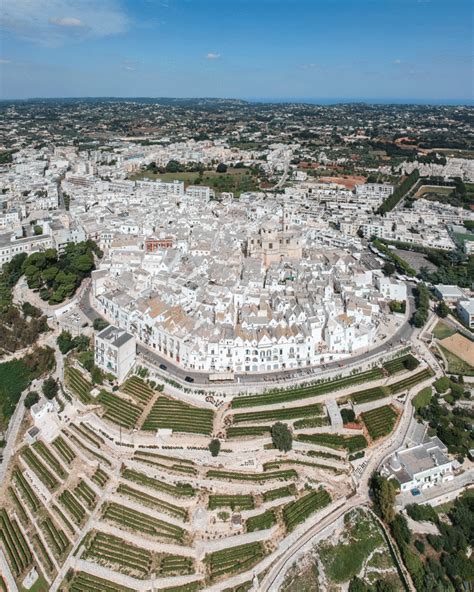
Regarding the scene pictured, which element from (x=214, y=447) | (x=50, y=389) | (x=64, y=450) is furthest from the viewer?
(x=50, y=389)

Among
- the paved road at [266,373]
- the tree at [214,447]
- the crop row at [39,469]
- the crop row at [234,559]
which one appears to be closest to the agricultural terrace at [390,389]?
the paved road at [266,373]

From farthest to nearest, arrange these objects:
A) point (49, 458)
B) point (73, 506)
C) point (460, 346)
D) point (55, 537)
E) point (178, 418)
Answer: point (460, 346) → point (178, 418) → point (49, 458) → point (73, 506) → point (55, 537)

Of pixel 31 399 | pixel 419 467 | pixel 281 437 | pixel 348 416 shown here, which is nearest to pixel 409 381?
pixel 348 416

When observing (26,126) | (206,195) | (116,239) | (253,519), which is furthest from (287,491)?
(26,126)

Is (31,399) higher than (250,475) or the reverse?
higher

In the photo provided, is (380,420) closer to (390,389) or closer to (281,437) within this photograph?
(390,389)

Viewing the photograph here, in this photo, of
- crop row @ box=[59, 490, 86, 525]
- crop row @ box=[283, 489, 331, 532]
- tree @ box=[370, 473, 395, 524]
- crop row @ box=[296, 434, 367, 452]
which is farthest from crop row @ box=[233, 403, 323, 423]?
crop row @ box=[59, 490, 86, 525]

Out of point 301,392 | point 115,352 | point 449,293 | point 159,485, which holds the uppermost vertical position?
point 115,352
